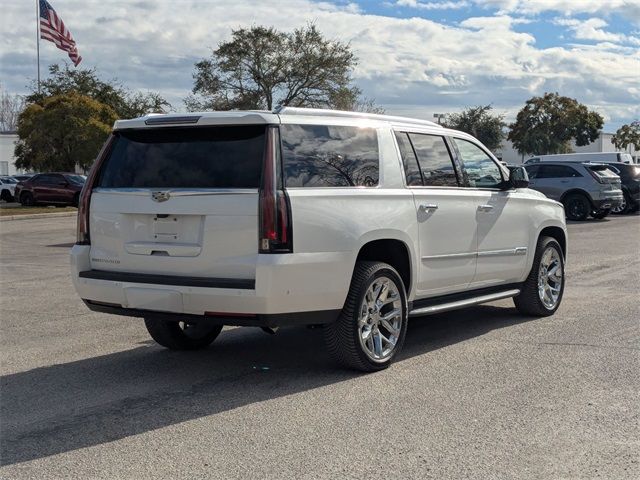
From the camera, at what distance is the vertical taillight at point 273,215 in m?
5.42

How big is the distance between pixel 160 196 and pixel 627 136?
88.7m

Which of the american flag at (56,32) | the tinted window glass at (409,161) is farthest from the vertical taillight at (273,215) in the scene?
the american flag at (56,32)

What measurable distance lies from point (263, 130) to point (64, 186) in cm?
2996

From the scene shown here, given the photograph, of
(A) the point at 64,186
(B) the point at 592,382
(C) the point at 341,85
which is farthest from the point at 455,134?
(C) the point at 341,85

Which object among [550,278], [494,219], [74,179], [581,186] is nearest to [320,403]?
[494,219]

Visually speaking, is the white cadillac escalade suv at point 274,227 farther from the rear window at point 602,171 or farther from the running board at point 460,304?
the rear window at point 602,171

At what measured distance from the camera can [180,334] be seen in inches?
274

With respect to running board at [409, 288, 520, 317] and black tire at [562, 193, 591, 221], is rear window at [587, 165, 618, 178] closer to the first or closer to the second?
black tire at [562, 193, 591, 221]

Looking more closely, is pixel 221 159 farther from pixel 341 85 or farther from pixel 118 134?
pixel 341 85

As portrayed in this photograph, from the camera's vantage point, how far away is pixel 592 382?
5.84 m

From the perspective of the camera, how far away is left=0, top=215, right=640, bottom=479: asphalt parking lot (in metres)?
4.30

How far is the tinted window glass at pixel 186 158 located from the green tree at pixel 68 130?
3434cm

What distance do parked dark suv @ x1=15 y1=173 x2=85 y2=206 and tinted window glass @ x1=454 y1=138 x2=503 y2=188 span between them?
28.1 meters

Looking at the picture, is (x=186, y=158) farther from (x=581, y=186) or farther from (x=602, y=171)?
(x=602, y=171)
